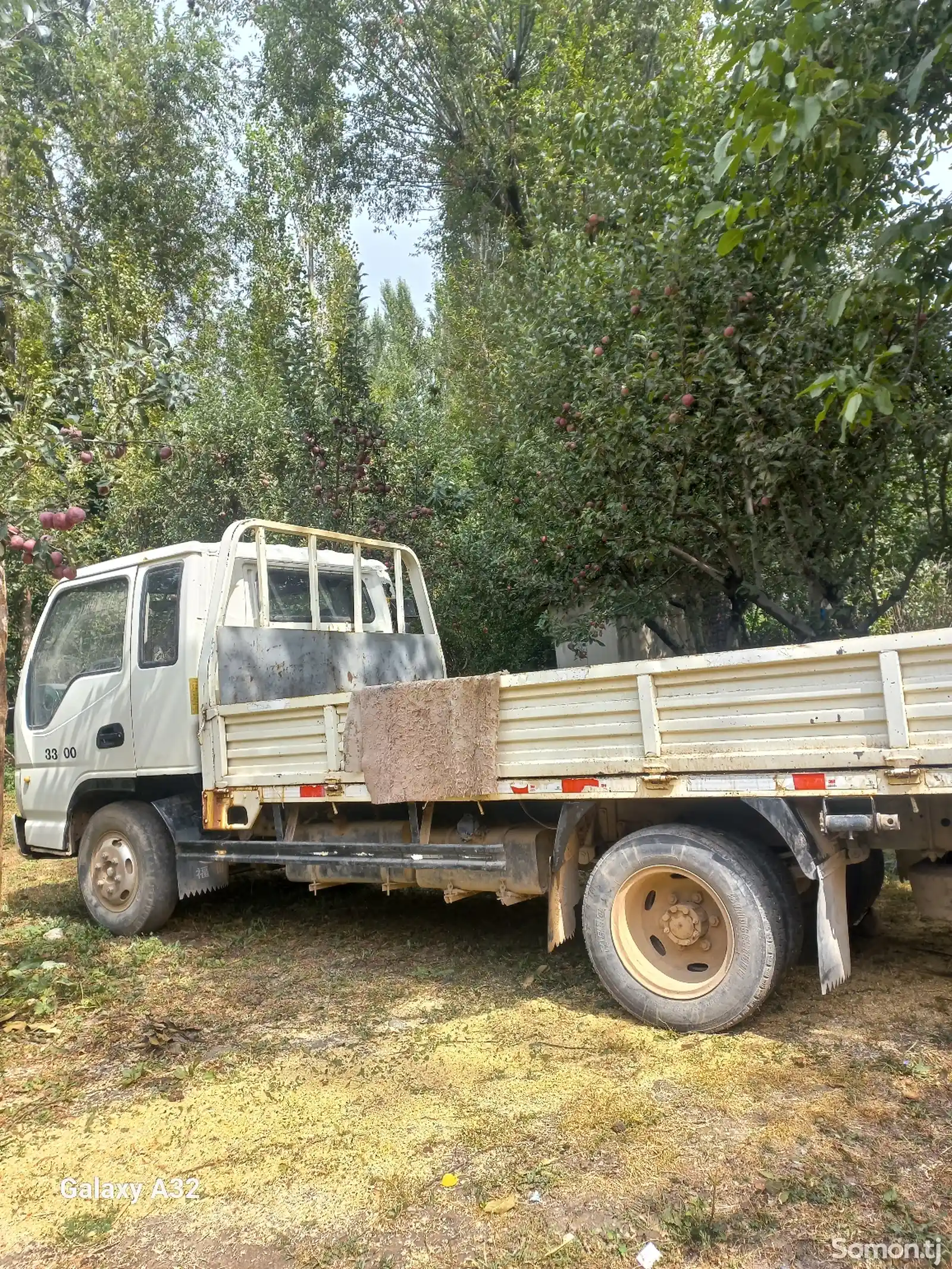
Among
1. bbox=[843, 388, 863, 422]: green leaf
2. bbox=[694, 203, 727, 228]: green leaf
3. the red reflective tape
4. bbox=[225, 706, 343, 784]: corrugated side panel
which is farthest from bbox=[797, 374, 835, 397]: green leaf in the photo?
bbox=[225, 706, 343, 784]: corrugated side panel

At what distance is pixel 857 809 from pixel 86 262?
15979 millimetres

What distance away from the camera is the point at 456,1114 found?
10.7ft

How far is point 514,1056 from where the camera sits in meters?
3.75

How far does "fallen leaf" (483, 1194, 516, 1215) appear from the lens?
2631 millimetres

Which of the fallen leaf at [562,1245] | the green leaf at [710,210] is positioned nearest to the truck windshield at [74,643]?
the green leaf at [710,210]

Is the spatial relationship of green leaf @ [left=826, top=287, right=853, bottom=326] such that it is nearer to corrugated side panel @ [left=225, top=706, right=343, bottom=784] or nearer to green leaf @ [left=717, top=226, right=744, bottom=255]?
green leaf @ [left=717, top=226, right=744, bottom=255]

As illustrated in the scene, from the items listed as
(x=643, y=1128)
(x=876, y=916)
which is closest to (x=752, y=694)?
(x=643, y=1128)

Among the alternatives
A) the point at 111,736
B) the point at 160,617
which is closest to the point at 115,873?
the point at 111,736

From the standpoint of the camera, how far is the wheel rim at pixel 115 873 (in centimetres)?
586

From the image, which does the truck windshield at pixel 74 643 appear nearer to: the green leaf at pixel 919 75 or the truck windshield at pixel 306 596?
the truck windshield at pixel 306 596

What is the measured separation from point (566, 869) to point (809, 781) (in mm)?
1317

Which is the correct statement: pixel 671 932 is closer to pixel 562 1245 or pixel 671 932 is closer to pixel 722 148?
pixel 562 1245

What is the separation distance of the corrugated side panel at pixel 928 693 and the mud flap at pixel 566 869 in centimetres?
148

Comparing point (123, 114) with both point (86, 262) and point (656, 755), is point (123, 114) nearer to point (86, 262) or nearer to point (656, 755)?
point (86, 262)
